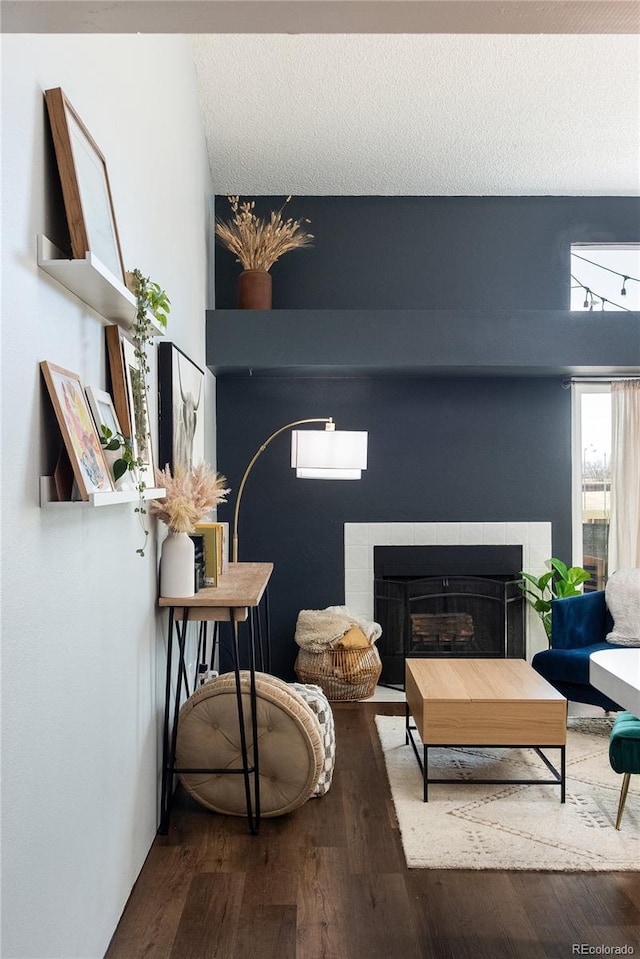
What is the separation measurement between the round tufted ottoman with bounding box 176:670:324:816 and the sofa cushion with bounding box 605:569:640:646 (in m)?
2.14

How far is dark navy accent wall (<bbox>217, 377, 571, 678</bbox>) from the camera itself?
534cm

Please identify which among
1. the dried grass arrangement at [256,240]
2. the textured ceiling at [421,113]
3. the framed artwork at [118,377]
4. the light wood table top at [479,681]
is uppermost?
the textured ceiling at [421,113]

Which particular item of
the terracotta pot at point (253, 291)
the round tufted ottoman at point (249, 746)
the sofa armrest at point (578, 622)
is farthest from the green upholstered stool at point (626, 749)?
the terracotta pot at point (253, 291)

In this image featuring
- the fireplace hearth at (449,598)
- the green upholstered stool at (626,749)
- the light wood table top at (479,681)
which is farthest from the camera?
the fireplace hearth at (449,598)

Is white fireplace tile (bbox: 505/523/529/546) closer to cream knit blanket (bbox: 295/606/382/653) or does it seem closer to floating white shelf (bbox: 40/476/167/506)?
cream knit blanket (bbox: 295/606/382/653)

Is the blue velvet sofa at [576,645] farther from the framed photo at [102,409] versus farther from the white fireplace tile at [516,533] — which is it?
the framed photo at [102,409]

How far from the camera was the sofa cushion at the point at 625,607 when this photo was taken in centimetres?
Answer: 443

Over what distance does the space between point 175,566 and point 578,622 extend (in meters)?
2.51

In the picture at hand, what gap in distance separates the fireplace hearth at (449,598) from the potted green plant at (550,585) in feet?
0.29

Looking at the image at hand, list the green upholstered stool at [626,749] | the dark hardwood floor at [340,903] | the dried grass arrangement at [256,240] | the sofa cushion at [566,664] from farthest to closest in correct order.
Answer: the dried grass arrangement at [256,240], the sofa cushion at [566,664], the green upholstered stool at [626,749], the dark hardwood floor at [340,903]

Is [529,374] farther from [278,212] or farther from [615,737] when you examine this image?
[615,737]

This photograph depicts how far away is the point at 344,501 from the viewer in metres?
5.36

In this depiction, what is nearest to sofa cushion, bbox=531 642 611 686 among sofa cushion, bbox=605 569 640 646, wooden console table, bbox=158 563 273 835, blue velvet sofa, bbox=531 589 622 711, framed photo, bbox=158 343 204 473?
blue velvet sofa, bbox=531 589 622 711

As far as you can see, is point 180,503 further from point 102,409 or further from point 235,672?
point 102,409
